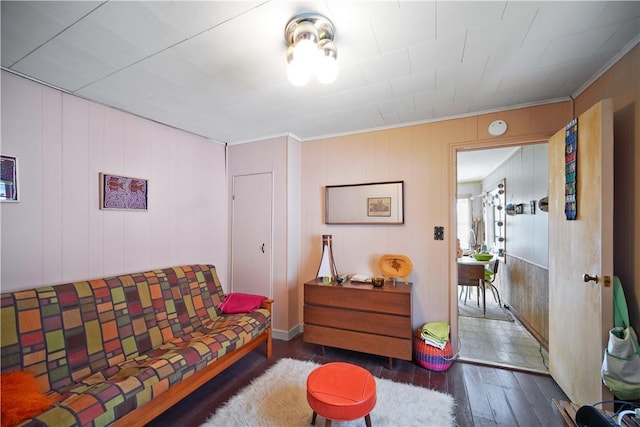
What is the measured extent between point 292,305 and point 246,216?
1.23 metres

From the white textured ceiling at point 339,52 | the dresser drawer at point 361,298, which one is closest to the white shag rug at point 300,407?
the dresser drawer at point 361,298

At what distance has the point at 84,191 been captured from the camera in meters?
2.15

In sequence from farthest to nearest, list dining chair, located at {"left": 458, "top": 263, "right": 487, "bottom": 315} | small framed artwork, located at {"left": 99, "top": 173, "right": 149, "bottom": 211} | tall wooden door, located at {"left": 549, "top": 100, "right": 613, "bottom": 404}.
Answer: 1. dining chair, located at {"left": 458, "top": 263, "right": 487, "bottom": 315}
2. small framed artwork, located at {"left": 99, "top": 173, "right": 149, "bottom": 211}
3. tall wooden door, located at {"left": 549, "top": 100, "right": 613, "bottom": 404}

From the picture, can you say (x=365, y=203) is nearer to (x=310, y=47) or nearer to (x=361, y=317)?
(x=361, y=317)

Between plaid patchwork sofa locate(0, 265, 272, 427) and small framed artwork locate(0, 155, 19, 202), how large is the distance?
24.8 inches

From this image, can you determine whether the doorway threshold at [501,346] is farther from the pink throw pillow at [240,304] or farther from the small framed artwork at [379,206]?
the pink throw pillow at [240,304]

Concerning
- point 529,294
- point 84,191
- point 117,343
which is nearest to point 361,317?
point 117,343

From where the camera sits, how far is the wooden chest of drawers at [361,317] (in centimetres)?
239

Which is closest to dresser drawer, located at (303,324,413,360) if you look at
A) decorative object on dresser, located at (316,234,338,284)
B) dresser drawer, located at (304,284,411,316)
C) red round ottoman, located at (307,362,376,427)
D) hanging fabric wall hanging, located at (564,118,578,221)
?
dresser drawer, located at (304,284,411,316)

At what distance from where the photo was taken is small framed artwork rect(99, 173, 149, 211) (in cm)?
226

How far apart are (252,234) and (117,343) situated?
65.8 inches

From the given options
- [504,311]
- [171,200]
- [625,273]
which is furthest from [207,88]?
[504,311]

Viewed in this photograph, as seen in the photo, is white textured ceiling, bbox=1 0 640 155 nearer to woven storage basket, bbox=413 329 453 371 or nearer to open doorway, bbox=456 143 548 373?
open doorway, bbox=456 143 548 373

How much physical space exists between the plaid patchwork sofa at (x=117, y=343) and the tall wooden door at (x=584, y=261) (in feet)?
7.96
